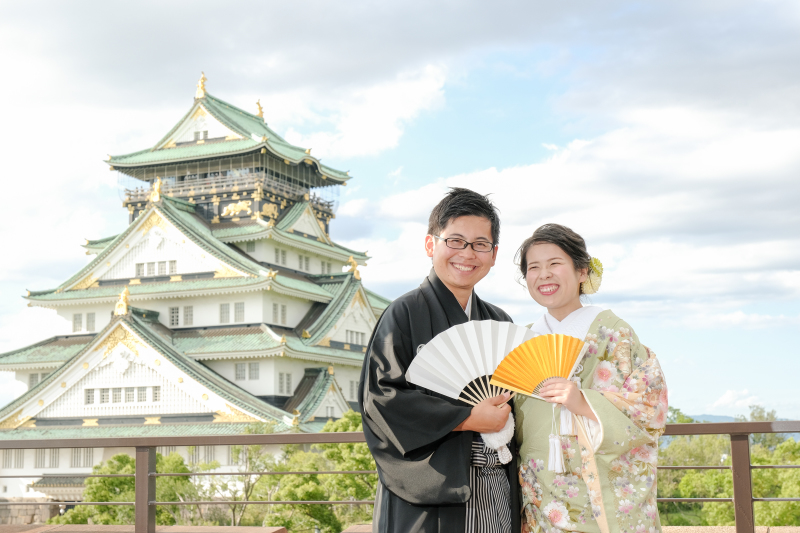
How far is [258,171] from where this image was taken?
2283 cm

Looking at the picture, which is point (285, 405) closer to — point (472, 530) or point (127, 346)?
point (127, 346)

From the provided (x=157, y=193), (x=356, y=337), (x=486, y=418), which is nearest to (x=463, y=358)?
(x=486, y=418)

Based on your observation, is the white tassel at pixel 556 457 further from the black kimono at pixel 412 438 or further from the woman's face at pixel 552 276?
the woman's face at pixel 552 276

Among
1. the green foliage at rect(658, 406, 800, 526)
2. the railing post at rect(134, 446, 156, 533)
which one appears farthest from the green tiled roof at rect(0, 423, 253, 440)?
the railing post at rect(134, 446, 156, 533)

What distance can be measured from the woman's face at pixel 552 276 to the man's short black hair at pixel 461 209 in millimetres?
160

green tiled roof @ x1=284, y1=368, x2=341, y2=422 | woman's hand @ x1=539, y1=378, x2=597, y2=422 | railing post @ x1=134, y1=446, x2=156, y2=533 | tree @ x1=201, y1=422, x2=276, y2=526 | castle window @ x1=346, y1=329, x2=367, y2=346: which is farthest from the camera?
castle window @ x1=346, y1=329, x2=367, y2=346

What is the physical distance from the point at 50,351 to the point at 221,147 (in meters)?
7.65

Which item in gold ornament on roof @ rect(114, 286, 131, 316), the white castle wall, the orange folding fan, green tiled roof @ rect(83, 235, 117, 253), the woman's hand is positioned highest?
green tiled roof @ rect(83, 235, 117, 253)

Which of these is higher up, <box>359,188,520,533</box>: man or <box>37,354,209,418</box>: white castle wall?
<box>359,188,520,533</box>: man

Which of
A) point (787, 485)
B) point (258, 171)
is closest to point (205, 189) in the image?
point (258, 171)

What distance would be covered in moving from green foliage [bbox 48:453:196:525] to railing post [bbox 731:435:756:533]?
12048mm

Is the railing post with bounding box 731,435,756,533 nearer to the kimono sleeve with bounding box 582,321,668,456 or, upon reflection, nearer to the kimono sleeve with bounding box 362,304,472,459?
the kimono sleeve with bounding box 582,321,668,456

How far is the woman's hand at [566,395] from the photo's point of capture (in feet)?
7.59

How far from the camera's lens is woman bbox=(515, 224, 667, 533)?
2338 mm
